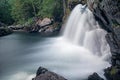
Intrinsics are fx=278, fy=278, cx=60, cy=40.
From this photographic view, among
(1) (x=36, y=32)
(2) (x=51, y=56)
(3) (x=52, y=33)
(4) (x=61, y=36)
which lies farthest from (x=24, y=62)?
(1) (x=36, y=32)

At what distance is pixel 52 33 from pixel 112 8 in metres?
35.1

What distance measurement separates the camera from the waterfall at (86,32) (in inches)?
→ 1344

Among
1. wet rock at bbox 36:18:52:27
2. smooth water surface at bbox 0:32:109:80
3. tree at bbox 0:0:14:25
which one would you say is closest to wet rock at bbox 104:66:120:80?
smooth water surface at bbox 0:32:109:80

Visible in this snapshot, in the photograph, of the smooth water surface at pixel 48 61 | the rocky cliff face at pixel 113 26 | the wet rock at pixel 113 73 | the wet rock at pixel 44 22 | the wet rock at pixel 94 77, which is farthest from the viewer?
the wet rock at pixel 44 22

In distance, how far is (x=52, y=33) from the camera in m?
56.6

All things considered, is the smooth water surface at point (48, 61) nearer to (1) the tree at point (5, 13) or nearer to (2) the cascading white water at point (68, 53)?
(2) the cascading white water at point (68, 53)

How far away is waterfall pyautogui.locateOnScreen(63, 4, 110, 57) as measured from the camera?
3415cm

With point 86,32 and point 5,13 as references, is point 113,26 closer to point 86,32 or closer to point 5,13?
point 86,32

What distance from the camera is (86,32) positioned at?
3988cm

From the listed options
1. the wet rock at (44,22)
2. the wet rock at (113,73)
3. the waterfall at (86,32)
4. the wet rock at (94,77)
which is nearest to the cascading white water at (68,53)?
the waterfall at (86,32)

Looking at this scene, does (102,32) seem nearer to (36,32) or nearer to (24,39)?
(24,39)

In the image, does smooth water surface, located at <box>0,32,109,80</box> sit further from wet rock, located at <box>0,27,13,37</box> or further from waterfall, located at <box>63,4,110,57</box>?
wet rock, located at <box>0,27,13,37</box>

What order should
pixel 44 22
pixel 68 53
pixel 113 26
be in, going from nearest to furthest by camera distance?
pixel 113 26, pixel 68 53, pixel 44 22

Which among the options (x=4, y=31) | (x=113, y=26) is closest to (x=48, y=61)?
(x=113, y=26)
